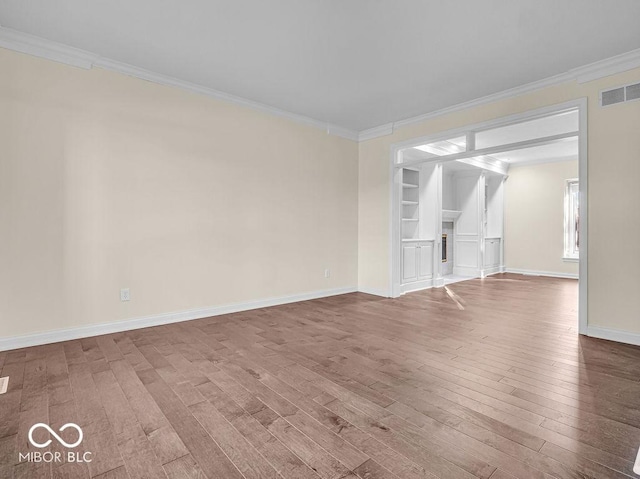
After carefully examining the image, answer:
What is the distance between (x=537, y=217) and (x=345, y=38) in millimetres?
7217

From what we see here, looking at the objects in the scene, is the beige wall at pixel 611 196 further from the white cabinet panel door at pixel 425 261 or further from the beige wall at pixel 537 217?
the beige wall at pixel 537 217

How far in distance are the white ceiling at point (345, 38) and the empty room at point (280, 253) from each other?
23 mm

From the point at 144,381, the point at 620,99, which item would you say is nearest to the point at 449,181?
the point at 620,99

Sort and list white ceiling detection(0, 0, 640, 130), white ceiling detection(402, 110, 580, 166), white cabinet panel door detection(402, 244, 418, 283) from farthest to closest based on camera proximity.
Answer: white cabinet panel door detection(402, 244, 418, 283)
white ceiling detection(402, 110, 580, 166)
white ceiling detection(0, 0, 640, 130)

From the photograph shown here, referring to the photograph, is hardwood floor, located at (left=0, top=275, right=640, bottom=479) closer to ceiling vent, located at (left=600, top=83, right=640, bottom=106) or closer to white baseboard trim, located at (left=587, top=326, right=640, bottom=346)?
white baseboard trim, located at (left=587, top=326, right=640, bottom=346)

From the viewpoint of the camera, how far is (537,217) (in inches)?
316

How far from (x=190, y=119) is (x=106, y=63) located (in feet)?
2.99

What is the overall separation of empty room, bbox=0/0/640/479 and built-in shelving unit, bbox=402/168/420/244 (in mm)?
1099

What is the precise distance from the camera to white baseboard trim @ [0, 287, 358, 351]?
2.96m

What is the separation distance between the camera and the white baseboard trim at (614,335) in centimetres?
317

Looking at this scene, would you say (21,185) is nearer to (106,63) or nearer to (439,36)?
(106,63)

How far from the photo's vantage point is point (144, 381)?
2311 millimetres

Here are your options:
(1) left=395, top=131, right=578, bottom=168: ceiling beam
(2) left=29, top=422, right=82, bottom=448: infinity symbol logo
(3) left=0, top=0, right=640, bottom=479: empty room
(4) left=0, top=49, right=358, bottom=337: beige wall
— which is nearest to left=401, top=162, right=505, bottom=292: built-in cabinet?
(3) left=0, top=0, right=640, bottom=479: empty room

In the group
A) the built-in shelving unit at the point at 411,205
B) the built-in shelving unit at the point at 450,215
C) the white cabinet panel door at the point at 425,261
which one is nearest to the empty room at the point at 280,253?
the white cabinet panel door at the point at 425,261
